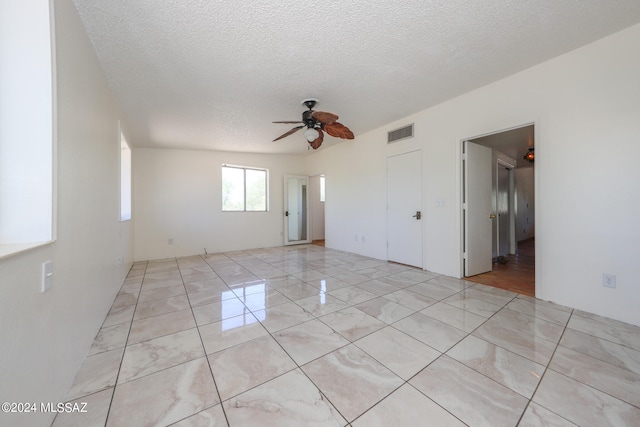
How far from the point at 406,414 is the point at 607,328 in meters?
2.20

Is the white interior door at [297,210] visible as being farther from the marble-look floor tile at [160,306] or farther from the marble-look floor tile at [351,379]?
the marble-look floor tile at [351,379]

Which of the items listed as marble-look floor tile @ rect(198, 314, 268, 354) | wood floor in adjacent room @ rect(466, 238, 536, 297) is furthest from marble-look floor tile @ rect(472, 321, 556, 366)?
marble-look floor tile @ rect(198, 314, 268, 354)

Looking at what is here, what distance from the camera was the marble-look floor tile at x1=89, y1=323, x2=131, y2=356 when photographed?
5.86ft

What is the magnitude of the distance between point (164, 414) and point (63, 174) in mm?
1483

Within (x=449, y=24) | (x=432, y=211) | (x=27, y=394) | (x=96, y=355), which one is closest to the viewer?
(x=27, y=394)

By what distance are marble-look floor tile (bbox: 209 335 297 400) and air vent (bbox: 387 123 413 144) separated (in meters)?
3.72

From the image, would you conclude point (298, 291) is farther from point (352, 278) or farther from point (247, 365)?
point (247, 365)

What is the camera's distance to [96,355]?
5.57 ft

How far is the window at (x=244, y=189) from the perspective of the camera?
5906 mm

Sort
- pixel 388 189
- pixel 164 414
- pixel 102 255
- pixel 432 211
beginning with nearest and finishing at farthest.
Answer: pixel 164 414, pixel 102 255, pixel 432 211, pixel 388 189

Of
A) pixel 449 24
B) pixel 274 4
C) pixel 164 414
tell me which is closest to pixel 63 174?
pixel 164 414

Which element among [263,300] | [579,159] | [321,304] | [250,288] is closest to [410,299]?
[321,304]

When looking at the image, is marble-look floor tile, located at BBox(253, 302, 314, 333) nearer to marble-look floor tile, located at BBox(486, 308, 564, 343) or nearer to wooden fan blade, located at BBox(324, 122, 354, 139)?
marble-look floor tile, located at BBox(486, 308, 564, 343)

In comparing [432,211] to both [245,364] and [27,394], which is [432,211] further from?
[27,394]
